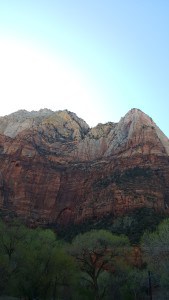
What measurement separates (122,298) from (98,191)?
154 feet

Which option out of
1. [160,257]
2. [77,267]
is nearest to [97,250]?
[77,267]

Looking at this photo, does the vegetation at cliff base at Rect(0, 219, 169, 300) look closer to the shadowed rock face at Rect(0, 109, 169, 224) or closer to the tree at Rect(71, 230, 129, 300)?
the tree at Rect(71, 230, 129, 300)

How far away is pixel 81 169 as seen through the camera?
336 ft

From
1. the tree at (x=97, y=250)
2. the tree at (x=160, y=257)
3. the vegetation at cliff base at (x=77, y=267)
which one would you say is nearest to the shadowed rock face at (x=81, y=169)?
the vegetation at cliff base at (x=77, y=267)

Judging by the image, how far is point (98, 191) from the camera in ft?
293

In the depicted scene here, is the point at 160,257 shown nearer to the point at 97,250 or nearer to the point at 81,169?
the point at 97,250

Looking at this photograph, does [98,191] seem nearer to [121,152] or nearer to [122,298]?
[121,152]

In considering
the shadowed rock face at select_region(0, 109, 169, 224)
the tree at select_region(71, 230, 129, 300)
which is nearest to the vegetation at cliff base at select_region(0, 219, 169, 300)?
the tree at select_region(71, 230, 129, 300)

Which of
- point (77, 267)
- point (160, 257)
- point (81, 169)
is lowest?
point (77, 267)

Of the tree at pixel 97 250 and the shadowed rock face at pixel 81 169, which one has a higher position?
the shadowed rock face at pixel 81 169

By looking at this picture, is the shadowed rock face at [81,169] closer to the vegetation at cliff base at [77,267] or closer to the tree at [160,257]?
the vegetation at cliff base at [77,267]

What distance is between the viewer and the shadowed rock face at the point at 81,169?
83375 millimetres

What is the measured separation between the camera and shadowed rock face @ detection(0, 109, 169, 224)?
83375 mm

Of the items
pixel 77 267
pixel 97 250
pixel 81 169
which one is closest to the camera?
pixel 77 267
